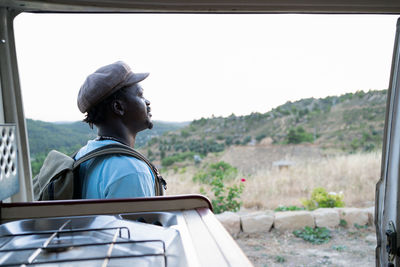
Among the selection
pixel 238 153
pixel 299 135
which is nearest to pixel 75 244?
pixel 238 153

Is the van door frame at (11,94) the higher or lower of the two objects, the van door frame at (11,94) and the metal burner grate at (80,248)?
the higher

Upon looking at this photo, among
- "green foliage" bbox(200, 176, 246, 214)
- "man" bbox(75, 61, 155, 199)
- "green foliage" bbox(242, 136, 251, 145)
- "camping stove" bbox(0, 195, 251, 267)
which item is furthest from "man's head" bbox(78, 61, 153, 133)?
"green foliage" bbox(242, 136, 251, 145)

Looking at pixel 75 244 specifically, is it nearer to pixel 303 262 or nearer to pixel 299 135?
pixel 303 262

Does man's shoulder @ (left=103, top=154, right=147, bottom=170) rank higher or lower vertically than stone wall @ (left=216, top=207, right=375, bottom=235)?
higher

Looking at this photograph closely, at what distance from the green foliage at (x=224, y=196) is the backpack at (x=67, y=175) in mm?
3357

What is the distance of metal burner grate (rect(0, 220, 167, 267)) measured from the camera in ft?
2.08

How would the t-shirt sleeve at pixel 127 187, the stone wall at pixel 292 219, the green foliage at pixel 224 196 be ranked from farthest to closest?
1. the green foliage at pixel 224 196
2. the stone wall at pixel 292 219
3. the t-shirt sleeve at pixel 127 187

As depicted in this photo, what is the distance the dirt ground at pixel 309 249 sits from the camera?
3.77 metres

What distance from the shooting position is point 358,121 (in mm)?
5637

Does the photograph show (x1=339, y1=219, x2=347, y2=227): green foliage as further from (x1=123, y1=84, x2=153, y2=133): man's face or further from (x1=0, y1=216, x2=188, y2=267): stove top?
(x1=0, y1=216, x2=188, y2=267): stove top

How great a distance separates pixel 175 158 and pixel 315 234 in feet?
6.20

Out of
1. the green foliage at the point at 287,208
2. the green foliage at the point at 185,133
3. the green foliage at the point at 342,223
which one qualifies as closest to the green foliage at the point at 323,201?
the green foliage at the point at 287,208

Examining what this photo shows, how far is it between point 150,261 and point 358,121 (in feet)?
18.4

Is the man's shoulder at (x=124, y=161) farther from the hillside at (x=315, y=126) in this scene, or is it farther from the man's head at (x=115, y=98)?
the hillside at (x=315, y=126)
